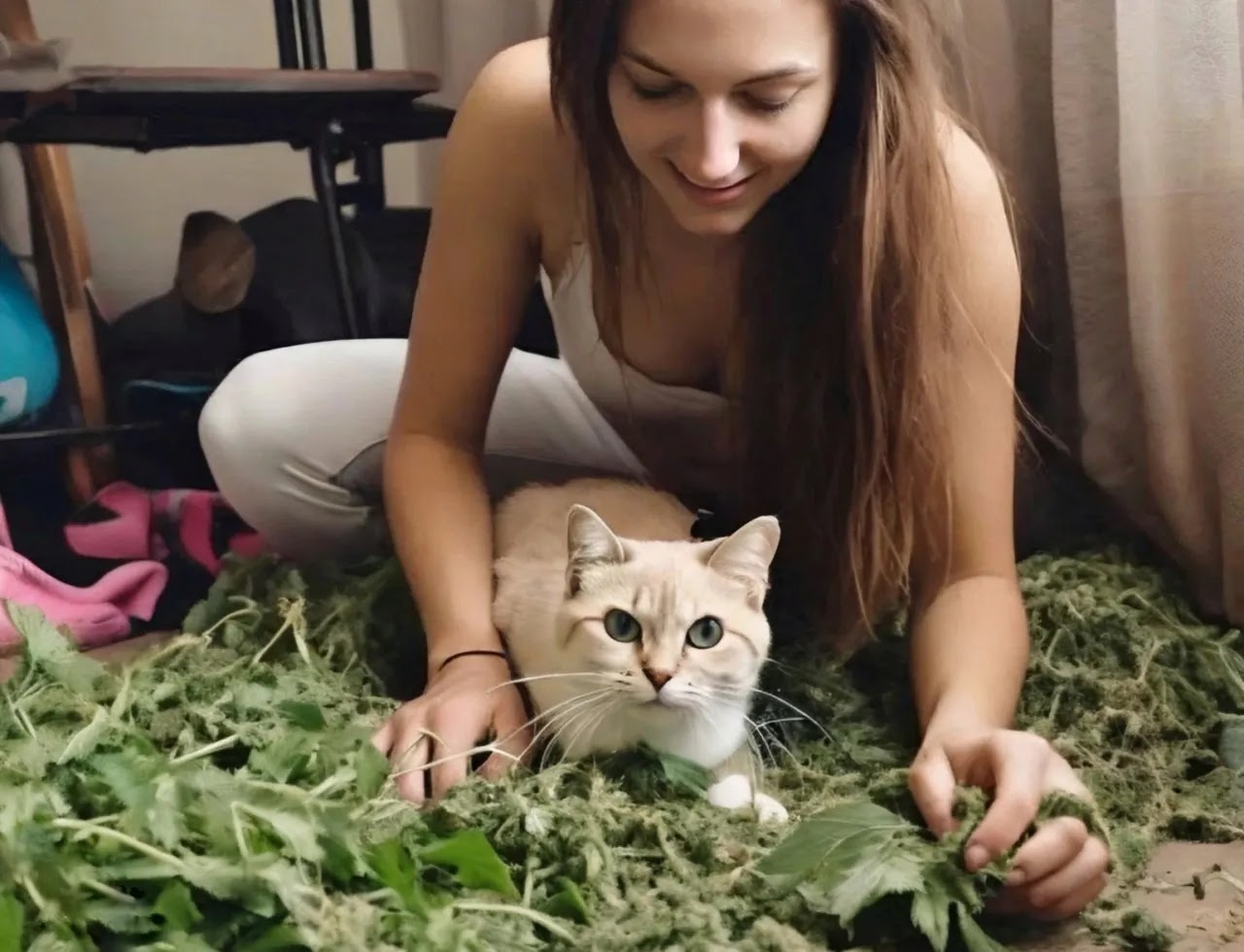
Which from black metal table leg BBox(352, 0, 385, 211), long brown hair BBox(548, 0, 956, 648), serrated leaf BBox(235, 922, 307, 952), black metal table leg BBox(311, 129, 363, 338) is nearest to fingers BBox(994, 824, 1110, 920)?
long brown hair BBox(548, 0, 956, 648)

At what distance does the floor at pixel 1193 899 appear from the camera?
78cm

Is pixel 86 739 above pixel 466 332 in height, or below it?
below

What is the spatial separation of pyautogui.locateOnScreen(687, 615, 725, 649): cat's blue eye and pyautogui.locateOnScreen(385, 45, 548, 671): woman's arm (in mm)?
256

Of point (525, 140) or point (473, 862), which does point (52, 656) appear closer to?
point (473, 862)

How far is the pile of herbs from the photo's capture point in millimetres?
679

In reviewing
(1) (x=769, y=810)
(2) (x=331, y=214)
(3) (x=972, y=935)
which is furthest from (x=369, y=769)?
(2) (x=331, y=214)

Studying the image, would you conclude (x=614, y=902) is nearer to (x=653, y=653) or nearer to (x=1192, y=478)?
(x=653, y=653)

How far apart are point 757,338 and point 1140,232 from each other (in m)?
0.40

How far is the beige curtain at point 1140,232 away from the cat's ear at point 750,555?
0.50 meters

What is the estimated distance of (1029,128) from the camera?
1.35m

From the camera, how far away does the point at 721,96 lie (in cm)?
86

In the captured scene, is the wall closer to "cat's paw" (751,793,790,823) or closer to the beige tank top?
the beige tank top

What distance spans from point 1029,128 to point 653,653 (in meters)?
0.81

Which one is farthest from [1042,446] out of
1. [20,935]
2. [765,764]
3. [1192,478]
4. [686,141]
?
[20,935]
